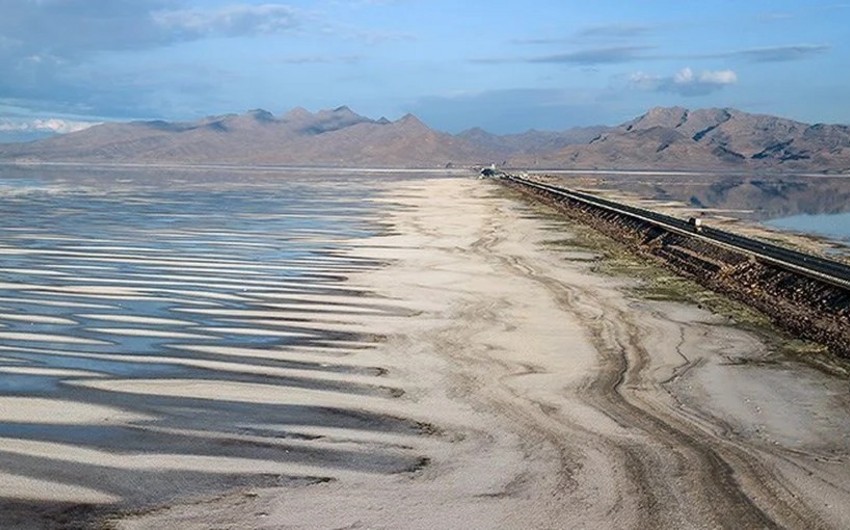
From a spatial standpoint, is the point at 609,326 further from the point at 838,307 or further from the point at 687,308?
the point at 838,307

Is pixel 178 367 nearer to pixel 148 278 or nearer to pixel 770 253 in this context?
pixel 148 278

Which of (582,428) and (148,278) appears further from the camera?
(148,278)

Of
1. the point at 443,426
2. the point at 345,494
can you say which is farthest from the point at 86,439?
the point at 443,426

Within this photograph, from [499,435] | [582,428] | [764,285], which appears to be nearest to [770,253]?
[764,285]

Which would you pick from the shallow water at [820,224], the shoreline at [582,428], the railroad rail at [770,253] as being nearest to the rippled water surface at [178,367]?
the shoreline at [582,428]

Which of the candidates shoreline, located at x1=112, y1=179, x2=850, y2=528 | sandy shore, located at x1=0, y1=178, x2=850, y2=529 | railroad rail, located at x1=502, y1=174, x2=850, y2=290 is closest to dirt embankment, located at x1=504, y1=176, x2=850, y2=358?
railroad rail, located at x1=502, y1=174, x2=850, y2=290

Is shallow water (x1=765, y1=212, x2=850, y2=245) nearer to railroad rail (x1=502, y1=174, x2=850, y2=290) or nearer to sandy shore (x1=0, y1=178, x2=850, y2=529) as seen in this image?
railroad rail (x1=502, y1=174, x2=850, y2=290)
